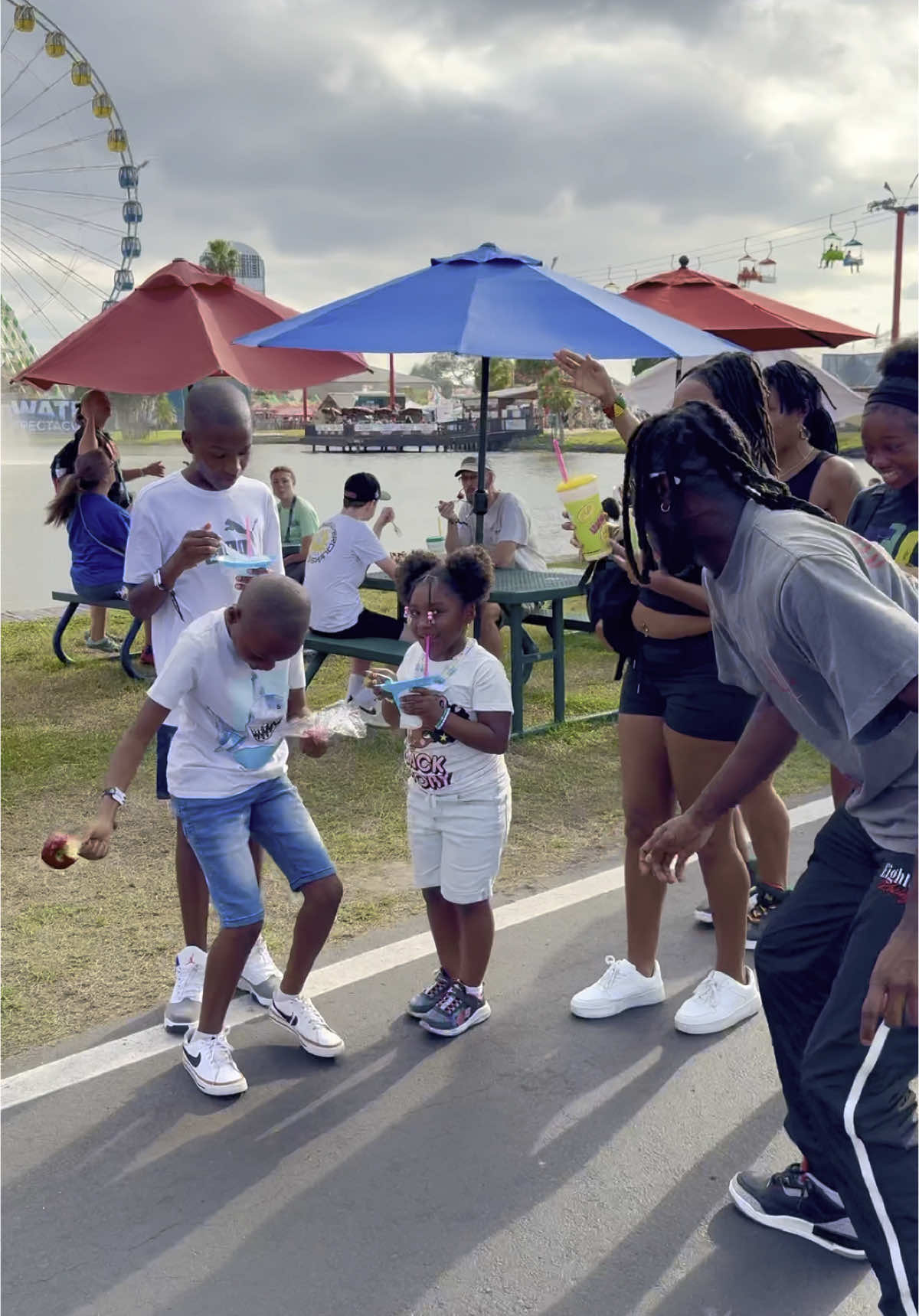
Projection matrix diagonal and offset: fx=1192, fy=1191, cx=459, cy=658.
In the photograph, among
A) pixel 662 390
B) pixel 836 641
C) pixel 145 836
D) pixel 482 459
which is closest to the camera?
pixel 836 641

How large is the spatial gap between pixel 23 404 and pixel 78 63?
17572 millimetres

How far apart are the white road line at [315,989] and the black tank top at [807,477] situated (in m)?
1.70

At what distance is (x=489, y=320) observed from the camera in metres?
6.03

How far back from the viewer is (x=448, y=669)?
3.50 metres

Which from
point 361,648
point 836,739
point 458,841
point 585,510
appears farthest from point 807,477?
point 361,648

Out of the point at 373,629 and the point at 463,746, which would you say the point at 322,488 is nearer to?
the point at 373,629

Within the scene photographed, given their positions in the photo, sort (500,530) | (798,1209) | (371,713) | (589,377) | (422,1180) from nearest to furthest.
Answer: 1. (798,1209)
2. (422,1180)
3. (589,377)
4. (371,713)
5. (500,530)

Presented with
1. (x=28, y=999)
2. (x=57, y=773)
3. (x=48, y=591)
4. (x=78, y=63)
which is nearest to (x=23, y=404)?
(x=78, y=63)

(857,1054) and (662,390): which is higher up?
(662,390)

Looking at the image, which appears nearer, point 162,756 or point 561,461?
point 162,756

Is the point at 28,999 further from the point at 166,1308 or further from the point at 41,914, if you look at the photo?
the point at 166,1308

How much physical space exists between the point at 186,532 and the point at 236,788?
92cm

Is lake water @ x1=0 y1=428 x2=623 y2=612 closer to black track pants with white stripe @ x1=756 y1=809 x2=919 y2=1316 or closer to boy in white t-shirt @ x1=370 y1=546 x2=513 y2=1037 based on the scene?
boy in white t-shirt @ x1=370 y1=546 x2=513 y2=1037

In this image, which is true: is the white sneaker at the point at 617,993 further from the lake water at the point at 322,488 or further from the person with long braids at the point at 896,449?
the lake water at the point at 322,488
